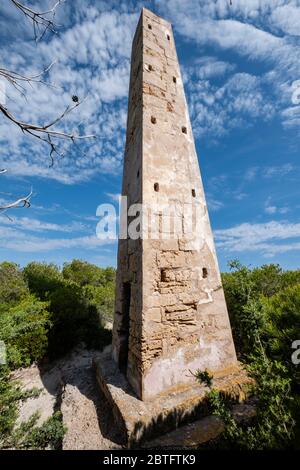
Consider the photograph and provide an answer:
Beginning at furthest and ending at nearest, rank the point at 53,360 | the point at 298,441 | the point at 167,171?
the point at 53,360
the point at 167,171
the point at 298,441

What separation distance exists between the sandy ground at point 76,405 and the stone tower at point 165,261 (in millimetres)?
733

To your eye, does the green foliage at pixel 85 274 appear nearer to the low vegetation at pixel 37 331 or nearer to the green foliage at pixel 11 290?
the low vegetation at pixel 37 331

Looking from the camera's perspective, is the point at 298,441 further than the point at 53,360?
No

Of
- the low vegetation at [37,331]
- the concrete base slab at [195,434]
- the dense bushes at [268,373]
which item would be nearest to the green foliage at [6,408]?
the low vegetation at [37,331]

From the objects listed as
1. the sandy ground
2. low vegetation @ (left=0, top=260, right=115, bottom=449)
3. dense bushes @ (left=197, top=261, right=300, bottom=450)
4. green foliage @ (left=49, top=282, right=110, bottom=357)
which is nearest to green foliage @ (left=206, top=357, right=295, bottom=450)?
dense bushes @ (left=197, top=261, right=300, bottom=450)

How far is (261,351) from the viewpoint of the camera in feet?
9.28

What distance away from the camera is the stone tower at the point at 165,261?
404 cm

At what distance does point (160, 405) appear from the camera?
3613 mm

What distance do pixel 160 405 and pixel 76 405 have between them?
194cm

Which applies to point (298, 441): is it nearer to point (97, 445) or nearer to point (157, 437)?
point (157, 437)

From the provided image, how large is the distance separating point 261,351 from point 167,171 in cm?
359

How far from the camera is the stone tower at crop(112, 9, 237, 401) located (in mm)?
4035

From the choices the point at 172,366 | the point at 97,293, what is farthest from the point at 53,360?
the point at 172,366

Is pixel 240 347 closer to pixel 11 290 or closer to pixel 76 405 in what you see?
pixel 76 405
